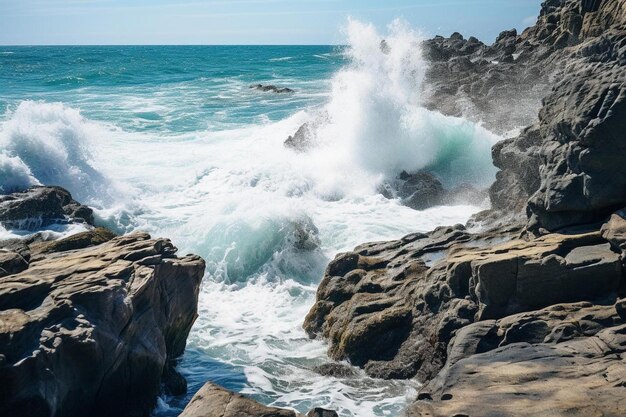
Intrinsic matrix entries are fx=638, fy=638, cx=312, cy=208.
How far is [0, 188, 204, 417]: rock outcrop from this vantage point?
7098mm

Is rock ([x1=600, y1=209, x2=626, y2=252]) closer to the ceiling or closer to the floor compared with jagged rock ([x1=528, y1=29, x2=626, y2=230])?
closer to the floor

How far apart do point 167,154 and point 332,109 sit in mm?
7049

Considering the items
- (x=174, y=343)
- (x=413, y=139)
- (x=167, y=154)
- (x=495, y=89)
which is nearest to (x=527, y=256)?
(x=174, y=343)

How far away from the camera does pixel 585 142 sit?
969 centimetres

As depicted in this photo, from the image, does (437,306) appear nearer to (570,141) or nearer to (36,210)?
(570,141)

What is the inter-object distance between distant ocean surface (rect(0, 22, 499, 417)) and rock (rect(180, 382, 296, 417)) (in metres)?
2.62

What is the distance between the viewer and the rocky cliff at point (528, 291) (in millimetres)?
6926

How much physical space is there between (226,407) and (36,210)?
10232 mm

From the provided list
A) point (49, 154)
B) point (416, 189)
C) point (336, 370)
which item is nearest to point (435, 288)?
point (336, 370)

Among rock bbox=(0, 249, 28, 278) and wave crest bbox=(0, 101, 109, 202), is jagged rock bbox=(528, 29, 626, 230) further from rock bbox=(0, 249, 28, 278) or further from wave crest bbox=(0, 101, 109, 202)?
wave crest bbox=(0, 101, 109, 202)

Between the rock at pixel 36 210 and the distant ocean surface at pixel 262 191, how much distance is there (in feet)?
1.67

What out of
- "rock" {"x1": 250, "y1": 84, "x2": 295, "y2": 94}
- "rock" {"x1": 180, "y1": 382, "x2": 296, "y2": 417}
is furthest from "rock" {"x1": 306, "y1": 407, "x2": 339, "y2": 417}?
"rock" {"x1": 250, "y1": 84, "x2": 295, "y2": 94}

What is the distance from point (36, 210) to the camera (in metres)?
14.8

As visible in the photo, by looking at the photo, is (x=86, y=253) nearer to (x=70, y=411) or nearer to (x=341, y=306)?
(x=70, y=411)
